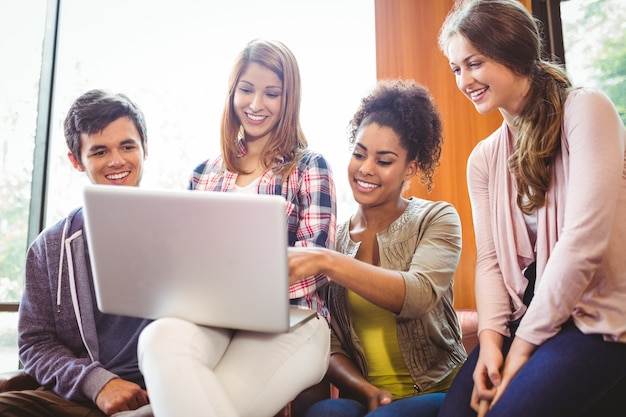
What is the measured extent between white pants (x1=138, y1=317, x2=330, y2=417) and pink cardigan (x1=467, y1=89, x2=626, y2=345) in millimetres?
397

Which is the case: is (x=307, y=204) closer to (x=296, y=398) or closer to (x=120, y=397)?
(x=296, y=398)

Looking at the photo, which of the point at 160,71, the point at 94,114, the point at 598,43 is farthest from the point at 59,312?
the point at 598,43

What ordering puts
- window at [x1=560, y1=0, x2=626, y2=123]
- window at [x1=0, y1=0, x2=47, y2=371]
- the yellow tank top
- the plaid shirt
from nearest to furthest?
the plaid shirt
the yellow tank top
window at [x1=560, y1=0, x2=626, y2=123]
window at [x1=0, y1=0, x2=47, y2=371]

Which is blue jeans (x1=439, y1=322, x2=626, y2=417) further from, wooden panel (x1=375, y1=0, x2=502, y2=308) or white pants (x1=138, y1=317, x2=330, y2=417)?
wooden panel (x1=375, y1=0, x2=502, y2=308)

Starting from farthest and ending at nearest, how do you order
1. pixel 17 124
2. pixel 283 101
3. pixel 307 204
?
pixel 17 124 → pixel 283 101 → pixel 307 204

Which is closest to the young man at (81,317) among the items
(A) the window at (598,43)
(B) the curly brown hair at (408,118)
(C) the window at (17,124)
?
(B) the curly brown hair at (408,118)

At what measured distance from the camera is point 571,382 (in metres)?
0.92

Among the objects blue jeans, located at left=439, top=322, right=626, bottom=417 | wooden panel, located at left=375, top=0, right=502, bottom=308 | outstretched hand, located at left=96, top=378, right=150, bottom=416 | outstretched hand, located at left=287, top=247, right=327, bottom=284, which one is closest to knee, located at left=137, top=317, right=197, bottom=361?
outstretched hand, located at left=287, top=247, right=327, bottom=284

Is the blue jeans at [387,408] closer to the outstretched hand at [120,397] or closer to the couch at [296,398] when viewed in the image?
the couch at [296,398]

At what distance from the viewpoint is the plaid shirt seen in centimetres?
124

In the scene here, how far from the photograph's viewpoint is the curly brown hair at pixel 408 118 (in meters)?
1.51

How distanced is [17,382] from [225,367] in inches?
24.6

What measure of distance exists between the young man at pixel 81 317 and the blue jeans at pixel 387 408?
0.37 meters

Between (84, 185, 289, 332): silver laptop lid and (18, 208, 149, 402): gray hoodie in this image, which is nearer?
(84, 185, 289, 332): silver laptop lid
